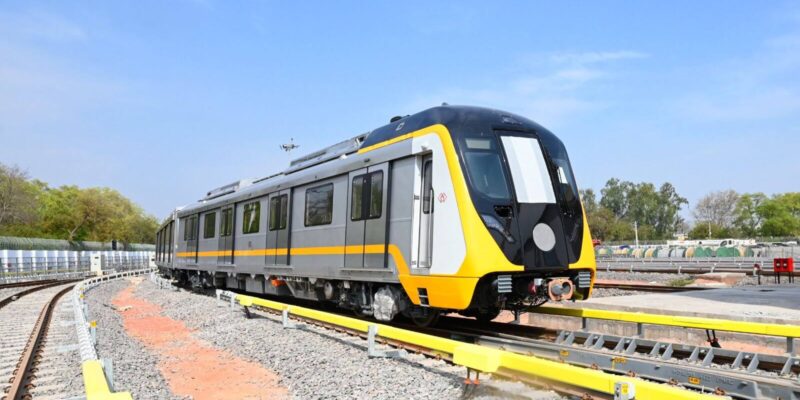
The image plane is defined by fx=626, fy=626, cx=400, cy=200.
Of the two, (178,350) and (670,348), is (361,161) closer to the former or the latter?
(178,350)

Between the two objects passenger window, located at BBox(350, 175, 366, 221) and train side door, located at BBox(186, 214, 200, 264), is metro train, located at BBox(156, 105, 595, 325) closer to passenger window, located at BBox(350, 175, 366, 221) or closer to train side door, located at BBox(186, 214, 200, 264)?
passenger window, located at BBox(350, 175, 366, 221)

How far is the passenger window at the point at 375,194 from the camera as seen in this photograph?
10.1 m

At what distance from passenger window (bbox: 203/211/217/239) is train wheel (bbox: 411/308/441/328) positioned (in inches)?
442

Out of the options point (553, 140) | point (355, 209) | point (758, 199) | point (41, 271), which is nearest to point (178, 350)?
point (355, 209)

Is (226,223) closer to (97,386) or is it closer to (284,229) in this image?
(284,229)

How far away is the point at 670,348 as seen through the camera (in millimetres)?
7422

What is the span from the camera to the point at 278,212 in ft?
46.2

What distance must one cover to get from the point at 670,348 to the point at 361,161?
5649 mm

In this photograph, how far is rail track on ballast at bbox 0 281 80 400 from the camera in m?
7.67

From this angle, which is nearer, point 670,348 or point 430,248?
point 670,348

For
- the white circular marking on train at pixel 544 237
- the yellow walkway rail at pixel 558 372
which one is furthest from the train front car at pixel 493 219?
the yellow walkway rail at pixel 558 372

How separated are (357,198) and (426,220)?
2.06 meters

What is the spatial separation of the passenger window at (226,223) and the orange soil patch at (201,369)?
4.46 meters

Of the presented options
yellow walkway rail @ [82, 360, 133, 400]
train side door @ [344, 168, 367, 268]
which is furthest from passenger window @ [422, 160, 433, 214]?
yellow walkway rail @ [82, 360, 133, 400]
